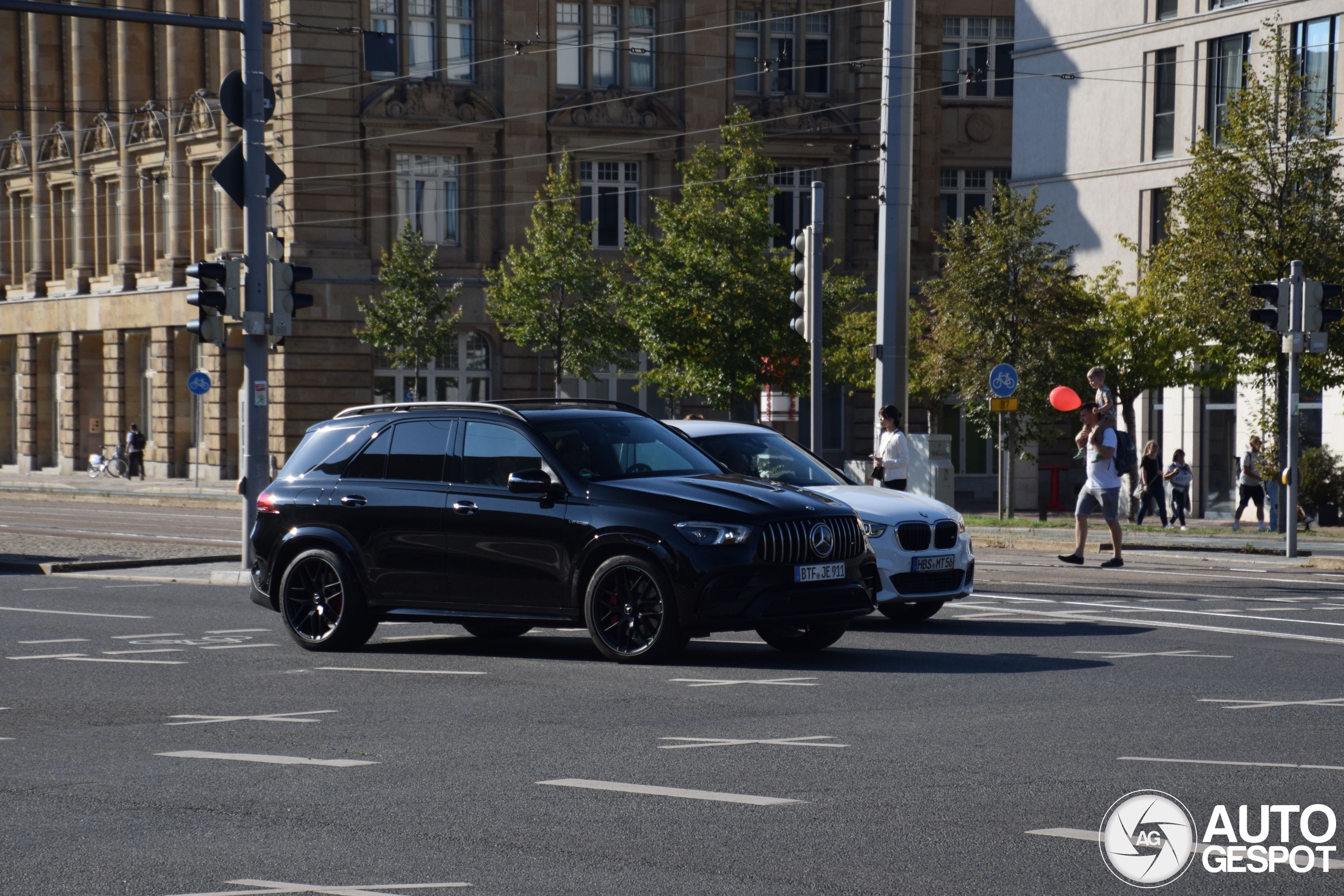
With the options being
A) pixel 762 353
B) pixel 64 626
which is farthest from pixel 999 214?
pixel 64 626

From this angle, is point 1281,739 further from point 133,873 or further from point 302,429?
point 302,429

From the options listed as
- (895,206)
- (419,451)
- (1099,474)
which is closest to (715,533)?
(419,451)

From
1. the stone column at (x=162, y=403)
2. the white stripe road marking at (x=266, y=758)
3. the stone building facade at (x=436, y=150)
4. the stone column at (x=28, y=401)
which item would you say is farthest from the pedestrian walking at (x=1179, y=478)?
the stone column at (x=28, y=401)

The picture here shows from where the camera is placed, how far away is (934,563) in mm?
14078

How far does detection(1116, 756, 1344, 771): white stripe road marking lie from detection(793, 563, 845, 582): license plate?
12.5 ft

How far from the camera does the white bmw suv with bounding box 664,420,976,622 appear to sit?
13.9m

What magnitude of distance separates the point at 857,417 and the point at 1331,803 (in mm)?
45450

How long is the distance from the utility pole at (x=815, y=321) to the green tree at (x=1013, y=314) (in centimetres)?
1095

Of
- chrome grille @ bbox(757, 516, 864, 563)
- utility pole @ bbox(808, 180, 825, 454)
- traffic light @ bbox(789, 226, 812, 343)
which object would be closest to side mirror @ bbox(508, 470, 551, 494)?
chrome grille @ bbox(757, 516, 864, 563)

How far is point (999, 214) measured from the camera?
35875mm

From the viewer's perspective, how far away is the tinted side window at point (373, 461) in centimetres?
1329

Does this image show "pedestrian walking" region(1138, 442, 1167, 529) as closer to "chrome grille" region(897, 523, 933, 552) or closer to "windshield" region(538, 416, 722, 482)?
"chrome grille" region(897, 523, 933, 552)

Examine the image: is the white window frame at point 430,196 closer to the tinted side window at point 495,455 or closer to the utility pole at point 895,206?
the utility pole at point 895,206

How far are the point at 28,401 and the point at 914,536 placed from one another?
52.6m
